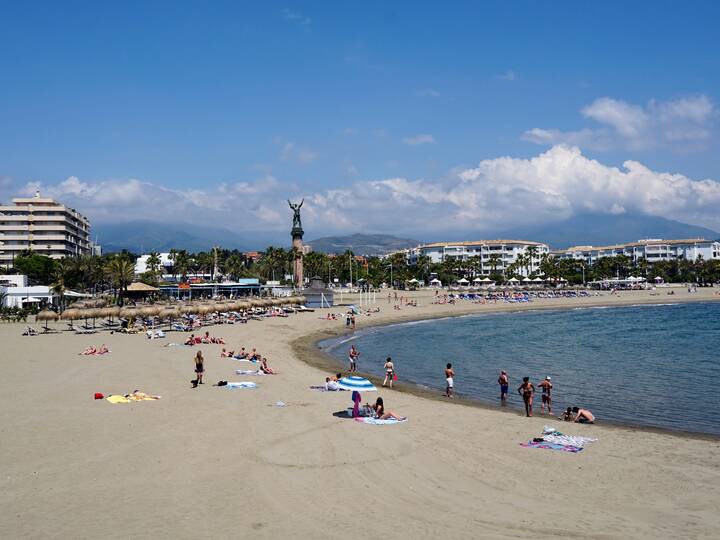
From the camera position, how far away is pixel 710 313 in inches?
2825

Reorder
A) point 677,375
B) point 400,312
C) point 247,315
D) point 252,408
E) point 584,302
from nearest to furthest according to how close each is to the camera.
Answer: point 252,408 → point 677,375 → point 247,315 → point 400,312 → point 584,302

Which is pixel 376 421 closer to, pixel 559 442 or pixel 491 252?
pixel 559 442

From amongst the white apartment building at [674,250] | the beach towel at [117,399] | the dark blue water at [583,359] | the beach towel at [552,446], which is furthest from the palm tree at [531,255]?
the beach towel at [552,446]

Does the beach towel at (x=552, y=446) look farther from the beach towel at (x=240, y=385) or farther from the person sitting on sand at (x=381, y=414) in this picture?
the beach towel at (x=240, y=385)

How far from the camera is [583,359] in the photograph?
33.5m

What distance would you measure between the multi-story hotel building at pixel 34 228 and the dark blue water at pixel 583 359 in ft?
222

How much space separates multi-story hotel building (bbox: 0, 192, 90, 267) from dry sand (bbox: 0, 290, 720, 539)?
88121 millimetres

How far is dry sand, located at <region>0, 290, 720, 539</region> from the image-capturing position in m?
8.86

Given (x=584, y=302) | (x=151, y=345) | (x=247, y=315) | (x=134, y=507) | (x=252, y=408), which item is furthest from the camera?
(x=584, y=302)

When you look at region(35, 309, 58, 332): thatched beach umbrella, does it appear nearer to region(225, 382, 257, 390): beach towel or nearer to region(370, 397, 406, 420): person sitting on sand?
region(225, 382, 257, 390): beach towel

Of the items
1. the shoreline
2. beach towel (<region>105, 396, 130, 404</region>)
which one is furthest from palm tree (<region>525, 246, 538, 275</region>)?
beach towel (<region>105, 396, 130, 404</region>)

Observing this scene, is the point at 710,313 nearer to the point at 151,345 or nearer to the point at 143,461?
the point at 151,345

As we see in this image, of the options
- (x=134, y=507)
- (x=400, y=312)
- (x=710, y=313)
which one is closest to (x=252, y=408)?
(x=134, y=507)

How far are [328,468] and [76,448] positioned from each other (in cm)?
547
